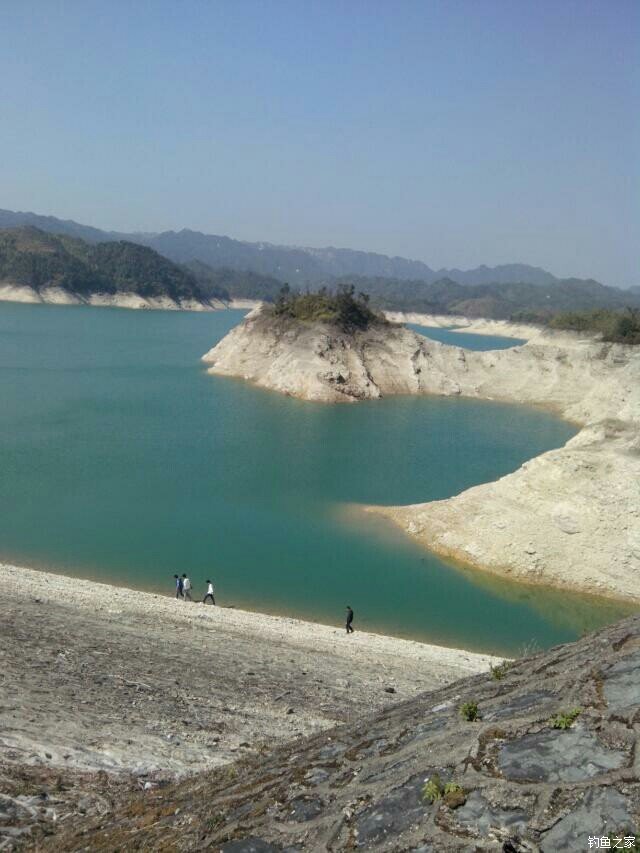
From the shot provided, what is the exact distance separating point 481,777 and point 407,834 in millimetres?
491

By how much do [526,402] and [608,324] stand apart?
62.7 feet

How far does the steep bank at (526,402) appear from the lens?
20.6m

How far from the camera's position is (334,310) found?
56.4 metres

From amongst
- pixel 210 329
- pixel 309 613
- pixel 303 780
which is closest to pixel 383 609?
pixel 309 613

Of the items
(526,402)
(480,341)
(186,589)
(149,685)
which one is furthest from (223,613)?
(480,341)

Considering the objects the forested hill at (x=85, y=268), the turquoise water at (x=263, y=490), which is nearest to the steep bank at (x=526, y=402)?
the turquoise water at (x=263, y=490)

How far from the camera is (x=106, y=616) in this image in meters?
13.8

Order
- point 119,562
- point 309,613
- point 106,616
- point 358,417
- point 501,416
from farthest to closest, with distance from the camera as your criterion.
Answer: point 501,416 → point 358,417 → point 119,562 → point 309,613 → point 106,616

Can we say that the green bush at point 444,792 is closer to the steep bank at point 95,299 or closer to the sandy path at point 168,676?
the sandy path at point 168,676

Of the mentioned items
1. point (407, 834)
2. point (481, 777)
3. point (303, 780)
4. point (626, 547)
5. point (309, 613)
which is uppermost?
point (481, 777)

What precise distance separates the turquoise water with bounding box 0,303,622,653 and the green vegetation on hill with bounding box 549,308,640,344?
15548 mm

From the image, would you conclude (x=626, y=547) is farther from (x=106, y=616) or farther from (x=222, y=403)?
(x=222, y=403)

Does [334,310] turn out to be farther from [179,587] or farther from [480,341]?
[480,341]

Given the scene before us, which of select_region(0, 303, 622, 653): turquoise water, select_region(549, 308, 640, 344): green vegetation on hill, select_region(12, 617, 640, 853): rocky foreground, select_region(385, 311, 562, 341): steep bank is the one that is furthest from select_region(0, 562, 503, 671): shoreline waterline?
select_region(385, 311, 562, 341): steep bank
